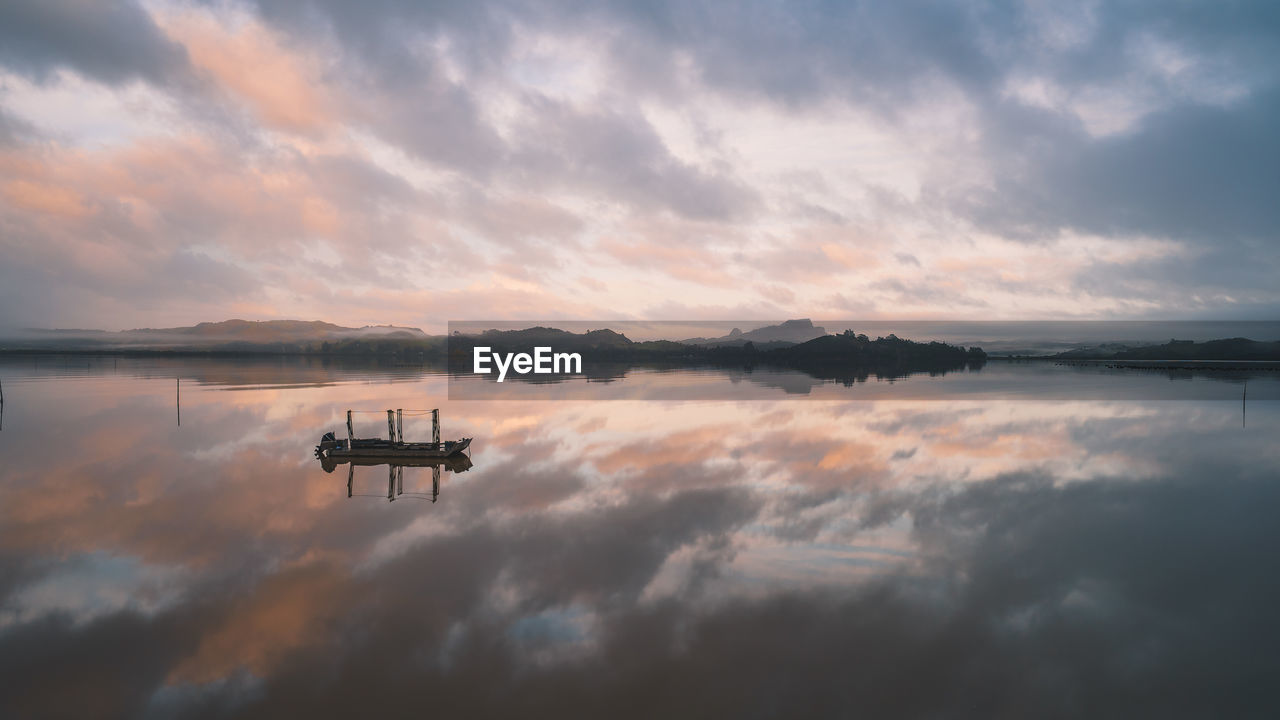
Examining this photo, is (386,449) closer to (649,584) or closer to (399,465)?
(399,465)

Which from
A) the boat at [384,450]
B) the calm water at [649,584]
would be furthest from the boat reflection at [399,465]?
the calm water at [649,584]

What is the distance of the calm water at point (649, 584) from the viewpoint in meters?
9.83

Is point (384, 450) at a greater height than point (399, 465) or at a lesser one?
greater

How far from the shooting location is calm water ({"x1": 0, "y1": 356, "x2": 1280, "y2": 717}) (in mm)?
9828

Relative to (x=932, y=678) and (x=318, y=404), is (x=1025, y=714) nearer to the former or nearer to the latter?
(x=932, y=678)

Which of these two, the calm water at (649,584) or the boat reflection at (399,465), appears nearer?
the calm water at (649,584)

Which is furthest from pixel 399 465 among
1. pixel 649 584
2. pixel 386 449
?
pixel 649 584

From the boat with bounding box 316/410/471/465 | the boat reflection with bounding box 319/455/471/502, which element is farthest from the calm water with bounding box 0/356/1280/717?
the boat with bounding box 316/410/471/465

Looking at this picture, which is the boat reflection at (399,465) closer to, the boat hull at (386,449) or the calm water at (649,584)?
the boat hull at (386,449)

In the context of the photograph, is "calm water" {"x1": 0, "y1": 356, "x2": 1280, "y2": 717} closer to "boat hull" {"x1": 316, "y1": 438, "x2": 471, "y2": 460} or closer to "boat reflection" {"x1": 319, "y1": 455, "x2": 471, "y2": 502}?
"boat reflection" {"x1": 319, "y1": 455, "x2": 471, "y2": 502}

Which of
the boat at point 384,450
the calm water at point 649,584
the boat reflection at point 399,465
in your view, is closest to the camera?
the calm water at point 649,584

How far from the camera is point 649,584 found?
45.1ft

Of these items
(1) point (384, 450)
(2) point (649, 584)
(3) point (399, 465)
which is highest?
(1) point (384, 450)

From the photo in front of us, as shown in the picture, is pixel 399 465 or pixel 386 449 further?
pixel 386 449
